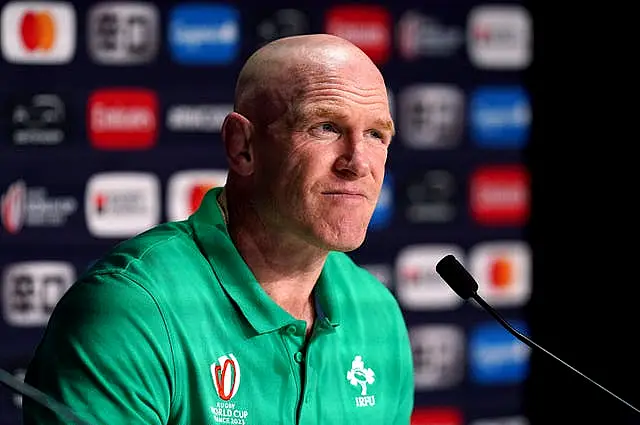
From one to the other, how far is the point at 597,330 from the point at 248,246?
1.97 metres

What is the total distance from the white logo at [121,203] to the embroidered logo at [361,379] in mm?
1385

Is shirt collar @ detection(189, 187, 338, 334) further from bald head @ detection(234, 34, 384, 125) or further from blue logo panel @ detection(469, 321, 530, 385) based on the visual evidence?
blue logo panel @ detection(469, 321, 530, 385)

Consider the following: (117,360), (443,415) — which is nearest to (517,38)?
(443,415)

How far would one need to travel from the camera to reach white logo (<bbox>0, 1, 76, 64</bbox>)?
119 inches

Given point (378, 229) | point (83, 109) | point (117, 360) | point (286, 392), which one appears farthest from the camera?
point (378, 229)

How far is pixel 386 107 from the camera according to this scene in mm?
1715

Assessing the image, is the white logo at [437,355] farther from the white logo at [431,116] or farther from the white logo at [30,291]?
the white logo at [30,291]

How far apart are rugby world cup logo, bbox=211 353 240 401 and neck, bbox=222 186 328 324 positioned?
134 millimetres

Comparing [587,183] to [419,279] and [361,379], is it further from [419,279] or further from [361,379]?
[361,379]

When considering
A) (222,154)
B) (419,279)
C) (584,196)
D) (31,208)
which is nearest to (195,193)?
(222,154)

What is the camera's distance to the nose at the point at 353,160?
1.65 metres

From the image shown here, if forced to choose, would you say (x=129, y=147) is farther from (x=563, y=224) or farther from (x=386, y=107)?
(x=386, y=107)

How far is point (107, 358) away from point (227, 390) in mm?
190

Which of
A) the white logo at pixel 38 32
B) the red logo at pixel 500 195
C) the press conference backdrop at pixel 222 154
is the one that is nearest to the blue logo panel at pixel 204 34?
the press conference backdrop at pixel 222 154
